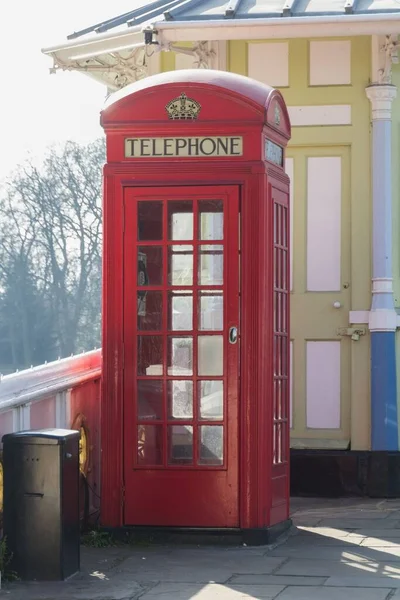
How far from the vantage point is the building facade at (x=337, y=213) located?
9.88 meters

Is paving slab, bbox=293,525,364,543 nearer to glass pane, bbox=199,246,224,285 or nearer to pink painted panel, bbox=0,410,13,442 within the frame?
glass pane, bbox=199,246,224,285

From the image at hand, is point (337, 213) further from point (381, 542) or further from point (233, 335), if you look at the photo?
point (381, 542)

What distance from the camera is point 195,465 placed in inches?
298

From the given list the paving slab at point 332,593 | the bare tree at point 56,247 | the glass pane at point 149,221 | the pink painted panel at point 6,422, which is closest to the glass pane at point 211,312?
the glass pane at point 149,221

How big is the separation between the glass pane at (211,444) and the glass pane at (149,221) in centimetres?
118

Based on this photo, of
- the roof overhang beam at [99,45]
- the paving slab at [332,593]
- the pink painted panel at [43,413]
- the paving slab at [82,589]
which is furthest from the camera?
the roof overhang beam at [99,45]

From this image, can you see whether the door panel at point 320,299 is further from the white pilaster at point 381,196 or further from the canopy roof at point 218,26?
the canopy roof at point 218,26

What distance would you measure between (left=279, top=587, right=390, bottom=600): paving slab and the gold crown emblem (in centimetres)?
290

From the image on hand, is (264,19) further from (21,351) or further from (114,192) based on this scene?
(21,351)

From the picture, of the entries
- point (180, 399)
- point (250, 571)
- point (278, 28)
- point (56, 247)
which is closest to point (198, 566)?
point (250, 571)

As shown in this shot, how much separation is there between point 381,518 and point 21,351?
137ft

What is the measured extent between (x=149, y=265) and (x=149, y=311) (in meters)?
0.28

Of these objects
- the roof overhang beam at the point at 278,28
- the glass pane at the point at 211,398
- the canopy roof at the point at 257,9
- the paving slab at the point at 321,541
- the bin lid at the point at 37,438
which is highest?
the canopy roof at the point at 257,9

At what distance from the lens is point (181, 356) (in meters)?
7.63
